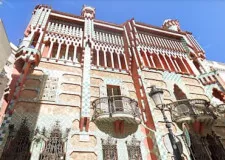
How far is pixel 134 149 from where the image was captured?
7.39 metres

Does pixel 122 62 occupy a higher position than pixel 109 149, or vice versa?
pixel 122 62

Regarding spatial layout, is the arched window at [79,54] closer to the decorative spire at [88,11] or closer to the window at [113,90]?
the window at [113,90]

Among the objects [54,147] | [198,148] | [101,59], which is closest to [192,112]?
[198,148]

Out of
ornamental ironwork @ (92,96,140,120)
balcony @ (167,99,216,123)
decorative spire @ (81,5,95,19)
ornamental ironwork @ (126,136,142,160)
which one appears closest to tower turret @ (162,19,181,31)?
decorative spire @ (81,5,95,19)

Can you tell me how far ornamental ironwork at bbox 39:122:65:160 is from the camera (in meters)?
6.05

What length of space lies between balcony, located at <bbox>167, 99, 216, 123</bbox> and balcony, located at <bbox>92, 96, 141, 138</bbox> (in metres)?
1.81

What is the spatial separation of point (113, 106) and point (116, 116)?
632 millimetres

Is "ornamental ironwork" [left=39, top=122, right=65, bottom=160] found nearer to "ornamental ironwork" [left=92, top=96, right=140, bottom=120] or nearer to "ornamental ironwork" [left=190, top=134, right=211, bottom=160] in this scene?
"ornamental ironwork" [left=92, top=96, right=140, bottom=120]

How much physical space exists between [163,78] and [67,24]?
7419 mm

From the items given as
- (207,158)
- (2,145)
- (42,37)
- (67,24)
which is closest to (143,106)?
(207,158)

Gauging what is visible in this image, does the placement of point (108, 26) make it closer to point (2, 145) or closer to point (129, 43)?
point (129, 43)

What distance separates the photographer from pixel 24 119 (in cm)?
684

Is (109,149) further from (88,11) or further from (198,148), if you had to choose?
(88,11)

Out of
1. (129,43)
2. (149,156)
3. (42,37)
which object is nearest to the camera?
(149,156)
